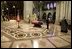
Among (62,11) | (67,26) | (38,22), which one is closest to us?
(67,26)

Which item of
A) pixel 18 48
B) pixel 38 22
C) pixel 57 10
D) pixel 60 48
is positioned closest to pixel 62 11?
pixel 57 10

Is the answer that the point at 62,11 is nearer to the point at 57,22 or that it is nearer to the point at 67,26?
the point at 57,22

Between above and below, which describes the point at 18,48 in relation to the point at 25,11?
below

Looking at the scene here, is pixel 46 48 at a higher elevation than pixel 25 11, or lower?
lower

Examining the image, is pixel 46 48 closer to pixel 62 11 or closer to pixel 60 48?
pixel 60 48

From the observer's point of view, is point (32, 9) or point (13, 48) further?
point (32, 9)

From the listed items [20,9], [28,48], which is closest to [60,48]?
[28,48]

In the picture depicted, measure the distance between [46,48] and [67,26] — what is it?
135 inches

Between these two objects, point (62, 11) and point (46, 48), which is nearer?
point (46, 48)

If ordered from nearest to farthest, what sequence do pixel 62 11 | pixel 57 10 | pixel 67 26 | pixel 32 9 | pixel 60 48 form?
1. pixel 60 48
2. pixel 32 9
3. pixel 67 26
4. pixel 62 11
5. pixel 57 10

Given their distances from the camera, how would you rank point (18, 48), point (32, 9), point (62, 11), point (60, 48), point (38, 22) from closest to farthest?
1. point (18, 48)
2. point (60, 48)
3. point (32, 9)
4. point (38, 22)
5. point (62, 11)

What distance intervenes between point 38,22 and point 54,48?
466cm

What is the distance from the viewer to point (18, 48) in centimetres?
341

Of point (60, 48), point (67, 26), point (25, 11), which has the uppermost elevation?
point (25, 11)
